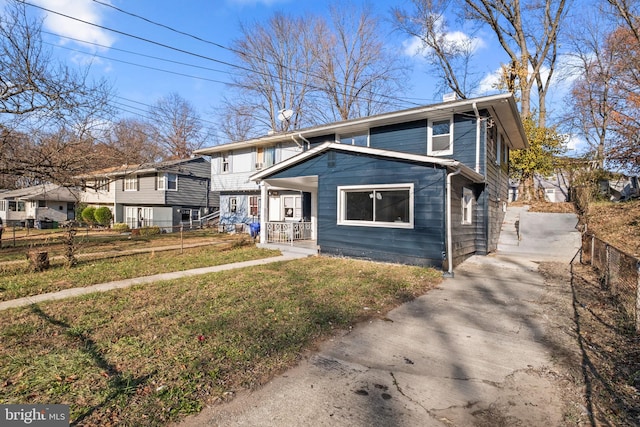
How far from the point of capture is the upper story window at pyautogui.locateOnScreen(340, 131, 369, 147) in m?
13.3

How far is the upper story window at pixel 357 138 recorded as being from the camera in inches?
524

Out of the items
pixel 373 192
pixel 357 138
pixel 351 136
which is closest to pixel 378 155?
pixel 373 192

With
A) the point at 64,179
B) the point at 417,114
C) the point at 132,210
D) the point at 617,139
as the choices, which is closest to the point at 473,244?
the point at 417,114

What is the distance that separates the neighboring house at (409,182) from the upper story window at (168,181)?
560 inches

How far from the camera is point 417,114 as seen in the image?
37.2ft

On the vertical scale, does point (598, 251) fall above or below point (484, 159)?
below

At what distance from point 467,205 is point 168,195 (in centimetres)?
2119

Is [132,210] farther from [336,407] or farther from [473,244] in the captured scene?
[336,407]

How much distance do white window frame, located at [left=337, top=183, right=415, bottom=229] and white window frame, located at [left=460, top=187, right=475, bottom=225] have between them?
202cm

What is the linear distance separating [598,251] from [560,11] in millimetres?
19911

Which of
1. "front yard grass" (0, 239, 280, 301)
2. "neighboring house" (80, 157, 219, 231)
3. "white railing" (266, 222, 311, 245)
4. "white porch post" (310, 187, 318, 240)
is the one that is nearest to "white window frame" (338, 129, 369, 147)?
"white porch post" (310, 187, 318, 240)

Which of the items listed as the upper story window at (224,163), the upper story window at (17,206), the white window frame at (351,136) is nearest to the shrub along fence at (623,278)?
the white window frame at (351,136)

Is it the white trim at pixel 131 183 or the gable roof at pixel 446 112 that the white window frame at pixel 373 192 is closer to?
the gable roof at pixel 446 112

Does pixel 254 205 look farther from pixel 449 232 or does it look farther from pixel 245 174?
pixel 449 232
